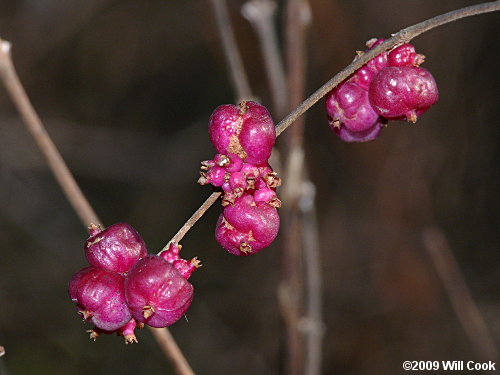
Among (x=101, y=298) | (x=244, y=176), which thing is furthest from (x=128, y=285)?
(x=244, y=176)

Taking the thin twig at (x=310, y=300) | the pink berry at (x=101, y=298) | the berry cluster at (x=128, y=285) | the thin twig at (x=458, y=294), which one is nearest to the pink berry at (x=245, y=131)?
the berry cluster at (x=128, y=285)

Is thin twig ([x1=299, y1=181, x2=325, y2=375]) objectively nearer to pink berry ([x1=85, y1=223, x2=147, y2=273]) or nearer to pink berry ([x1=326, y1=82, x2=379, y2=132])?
pink berry ([x1=326, y1=82, x2=379, y2=132])

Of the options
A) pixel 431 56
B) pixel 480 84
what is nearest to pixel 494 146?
pixel 480 84

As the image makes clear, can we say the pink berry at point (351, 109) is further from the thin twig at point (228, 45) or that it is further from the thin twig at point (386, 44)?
the thin twig at point (228, 45)

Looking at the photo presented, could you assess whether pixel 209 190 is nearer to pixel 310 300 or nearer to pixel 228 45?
pixel 310 300

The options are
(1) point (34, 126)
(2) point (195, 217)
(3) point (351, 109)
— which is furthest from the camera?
(1) point (34, 126)
